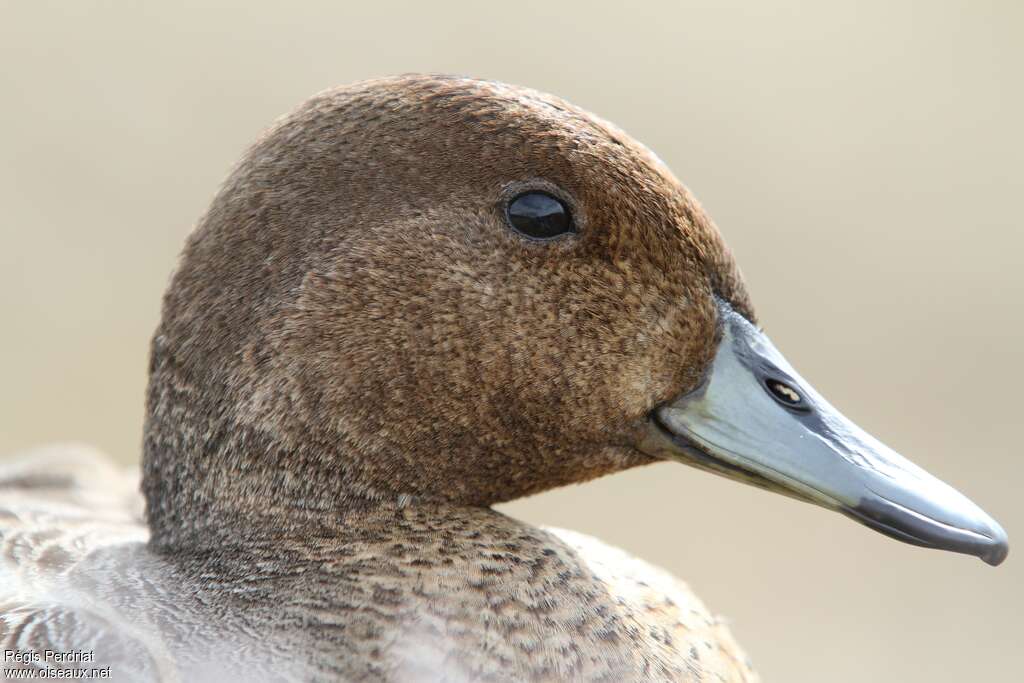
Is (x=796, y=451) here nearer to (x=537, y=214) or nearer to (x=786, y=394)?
(x=786, y=394)

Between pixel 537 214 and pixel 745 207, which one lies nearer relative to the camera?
pixel 537 214

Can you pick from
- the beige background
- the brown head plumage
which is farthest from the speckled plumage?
the beige background

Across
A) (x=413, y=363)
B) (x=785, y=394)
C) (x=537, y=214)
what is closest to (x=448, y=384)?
(x=413, y=363)

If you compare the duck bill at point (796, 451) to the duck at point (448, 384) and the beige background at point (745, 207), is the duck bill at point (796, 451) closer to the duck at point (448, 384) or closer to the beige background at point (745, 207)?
the duck at point (448, 384)

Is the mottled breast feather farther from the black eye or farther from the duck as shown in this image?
the black eye

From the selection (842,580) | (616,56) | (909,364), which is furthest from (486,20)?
(842,580)
